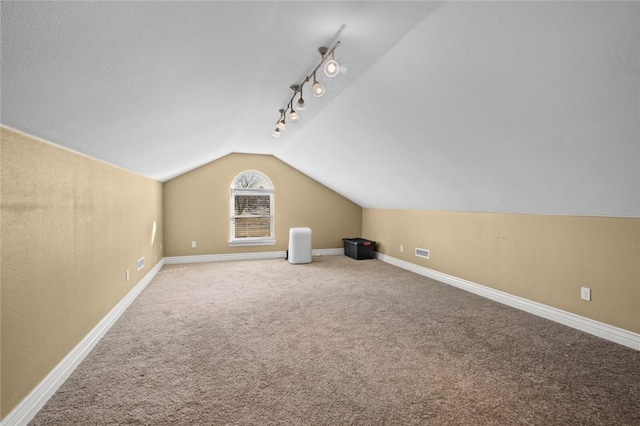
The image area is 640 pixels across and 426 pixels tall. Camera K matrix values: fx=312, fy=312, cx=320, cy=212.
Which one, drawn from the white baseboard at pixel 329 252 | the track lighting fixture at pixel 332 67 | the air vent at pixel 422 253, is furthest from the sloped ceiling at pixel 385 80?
the white baseboard at pixel 329 252

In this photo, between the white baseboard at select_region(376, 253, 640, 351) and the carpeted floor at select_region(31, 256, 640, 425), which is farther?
the white baseboard at select_region(376, 253, 640, 351)

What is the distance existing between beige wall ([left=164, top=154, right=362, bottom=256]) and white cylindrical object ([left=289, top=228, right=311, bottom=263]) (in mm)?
795

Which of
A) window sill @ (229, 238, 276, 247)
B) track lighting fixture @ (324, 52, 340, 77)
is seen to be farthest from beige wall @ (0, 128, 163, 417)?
window sill @ (229, 238, 276, 247)

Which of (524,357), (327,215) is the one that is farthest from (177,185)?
(524,357)

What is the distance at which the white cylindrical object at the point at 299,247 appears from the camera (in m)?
6.54

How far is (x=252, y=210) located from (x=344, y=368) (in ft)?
17.1

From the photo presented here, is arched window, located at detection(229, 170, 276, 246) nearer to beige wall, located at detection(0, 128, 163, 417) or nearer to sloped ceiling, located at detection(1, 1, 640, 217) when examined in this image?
sloped ceiling, located at detection(1, 1, 640, 217)

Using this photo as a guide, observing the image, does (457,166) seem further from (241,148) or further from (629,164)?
(241,148)

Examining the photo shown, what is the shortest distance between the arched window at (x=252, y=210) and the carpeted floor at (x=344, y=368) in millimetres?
3044

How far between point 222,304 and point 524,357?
3.21 metres

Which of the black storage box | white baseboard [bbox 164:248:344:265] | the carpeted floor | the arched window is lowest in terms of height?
the carpeted floor

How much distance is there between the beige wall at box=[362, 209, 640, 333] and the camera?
2.86m

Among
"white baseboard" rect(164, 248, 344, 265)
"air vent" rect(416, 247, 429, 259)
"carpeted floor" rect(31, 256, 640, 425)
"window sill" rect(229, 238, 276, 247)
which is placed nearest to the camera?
"carpeted floor" rect(31, 256, 640, 425)

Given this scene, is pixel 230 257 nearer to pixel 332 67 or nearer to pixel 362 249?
pixel 362 249
